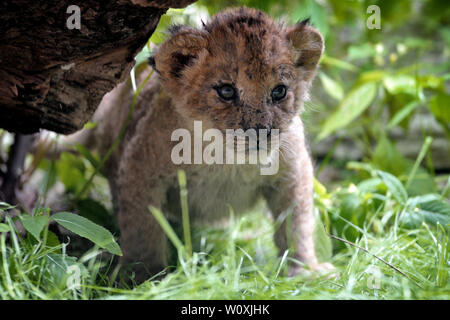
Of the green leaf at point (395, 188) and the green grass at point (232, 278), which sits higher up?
the green leaf at point (395, 188)

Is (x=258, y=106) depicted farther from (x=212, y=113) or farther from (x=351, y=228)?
(x=351, y=228)

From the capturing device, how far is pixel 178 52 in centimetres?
310

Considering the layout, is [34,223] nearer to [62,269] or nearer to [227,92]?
[62,269]

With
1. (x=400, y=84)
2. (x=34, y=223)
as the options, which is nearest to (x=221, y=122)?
(x=34, y=223)

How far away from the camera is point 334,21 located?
680cm

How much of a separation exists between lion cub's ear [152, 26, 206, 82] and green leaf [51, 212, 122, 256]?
1.11m

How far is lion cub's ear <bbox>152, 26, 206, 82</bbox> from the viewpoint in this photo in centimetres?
305

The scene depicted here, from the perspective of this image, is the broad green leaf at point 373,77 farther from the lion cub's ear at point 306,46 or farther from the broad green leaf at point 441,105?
the lion cub's ear at point 306,46

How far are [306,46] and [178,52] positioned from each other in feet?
2.79

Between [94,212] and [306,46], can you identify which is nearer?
[306,46]

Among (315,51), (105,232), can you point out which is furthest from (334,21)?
(105,232)

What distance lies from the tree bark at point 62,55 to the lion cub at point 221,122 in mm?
389

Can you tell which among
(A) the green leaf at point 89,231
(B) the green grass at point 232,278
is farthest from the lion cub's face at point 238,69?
(A) the green leaf at point 89,231

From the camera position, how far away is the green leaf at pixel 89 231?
246 cm
